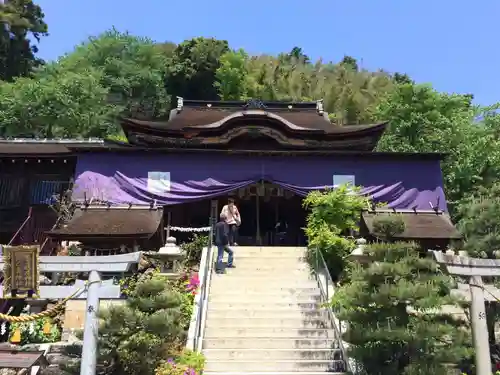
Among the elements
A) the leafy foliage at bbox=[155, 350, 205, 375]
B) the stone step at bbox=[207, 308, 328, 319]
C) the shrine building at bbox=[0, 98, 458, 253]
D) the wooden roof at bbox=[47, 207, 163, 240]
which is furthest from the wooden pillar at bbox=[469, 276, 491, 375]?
the wooden roof at bbox=[47, 207, 163, 240]

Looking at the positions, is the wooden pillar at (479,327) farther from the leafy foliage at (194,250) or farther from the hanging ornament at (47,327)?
the hanging ornament at (47,327)

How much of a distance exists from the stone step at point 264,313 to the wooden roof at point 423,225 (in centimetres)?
360

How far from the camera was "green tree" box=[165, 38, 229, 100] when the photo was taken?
43250mm

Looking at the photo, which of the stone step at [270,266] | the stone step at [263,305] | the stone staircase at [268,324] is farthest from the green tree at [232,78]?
the stone step at [263,305]

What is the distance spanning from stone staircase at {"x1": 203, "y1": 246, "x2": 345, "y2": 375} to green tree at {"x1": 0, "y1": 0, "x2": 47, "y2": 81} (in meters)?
33.5

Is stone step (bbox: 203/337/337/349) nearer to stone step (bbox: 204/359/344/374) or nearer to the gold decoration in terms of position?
stone step (bbox: 204/359/344/374)

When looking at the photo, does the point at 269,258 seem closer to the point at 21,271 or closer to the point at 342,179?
the point at 342,179

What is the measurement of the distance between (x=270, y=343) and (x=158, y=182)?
885cm

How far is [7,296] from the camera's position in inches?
334

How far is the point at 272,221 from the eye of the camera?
19.7 m

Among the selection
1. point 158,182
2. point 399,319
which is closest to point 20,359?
point 399,319

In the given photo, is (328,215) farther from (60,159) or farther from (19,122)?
(19,122)

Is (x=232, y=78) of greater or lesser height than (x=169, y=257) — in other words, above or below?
above

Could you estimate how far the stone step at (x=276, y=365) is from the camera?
351 inches
